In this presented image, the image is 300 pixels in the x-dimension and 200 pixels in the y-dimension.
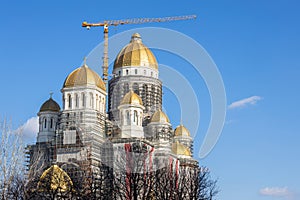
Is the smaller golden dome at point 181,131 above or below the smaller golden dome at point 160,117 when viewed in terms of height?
above

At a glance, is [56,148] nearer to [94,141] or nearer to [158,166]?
[94,141]

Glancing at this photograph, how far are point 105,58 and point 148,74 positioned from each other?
36.1ft

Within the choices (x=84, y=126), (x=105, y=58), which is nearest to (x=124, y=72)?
(x=105, y=58)

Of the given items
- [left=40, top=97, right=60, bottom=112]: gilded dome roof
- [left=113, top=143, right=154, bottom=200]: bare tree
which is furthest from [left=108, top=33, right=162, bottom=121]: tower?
[left=113, top=143, right=154, bottom=200]: bare tree

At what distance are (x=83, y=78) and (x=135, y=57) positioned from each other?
13143 millimetres

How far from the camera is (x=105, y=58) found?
79.2 metres

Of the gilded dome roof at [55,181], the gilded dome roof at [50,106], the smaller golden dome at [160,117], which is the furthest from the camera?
the smaller golden dome at [160,117]

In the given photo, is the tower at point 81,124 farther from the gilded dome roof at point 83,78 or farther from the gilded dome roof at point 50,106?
the gilded dome roof at point 50,106

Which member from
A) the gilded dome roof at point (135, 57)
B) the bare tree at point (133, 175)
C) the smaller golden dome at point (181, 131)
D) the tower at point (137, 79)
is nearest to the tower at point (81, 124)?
the bare tree at point (133, 175)

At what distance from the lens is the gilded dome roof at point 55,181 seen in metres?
43.4

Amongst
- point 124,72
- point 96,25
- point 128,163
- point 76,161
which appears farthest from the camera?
point 96,25

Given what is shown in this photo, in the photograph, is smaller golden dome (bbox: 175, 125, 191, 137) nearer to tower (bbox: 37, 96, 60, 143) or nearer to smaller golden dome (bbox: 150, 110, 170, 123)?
smaller golden dome (bbox: 150, 110, 170, 123)

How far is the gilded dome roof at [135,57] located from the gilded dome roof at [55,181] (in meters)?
23.9

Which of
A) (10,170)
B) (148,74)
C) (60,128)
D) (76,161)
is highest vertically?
(148,74)
